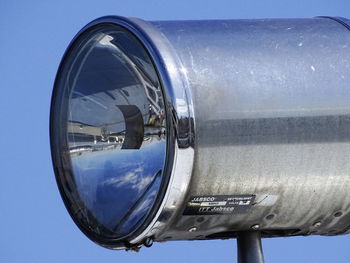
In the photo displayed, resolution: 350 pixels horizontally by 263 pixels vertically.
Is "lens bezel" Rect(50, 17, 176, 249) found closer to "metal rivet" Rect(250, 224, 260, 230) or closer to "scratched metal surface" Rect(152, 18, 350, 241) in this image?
"scratched metal surface" Rect(152, 18, 350, 241)

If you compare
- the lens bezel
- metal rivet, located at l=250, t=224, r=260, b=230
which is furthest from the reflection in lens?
metal rivet, located at l=250, t=224, r=260, b=230

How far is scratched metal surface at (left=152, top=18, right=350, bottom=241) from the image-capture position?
309 centimetres

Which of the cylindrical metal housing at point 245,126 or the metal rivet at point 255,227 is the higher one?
the cylindrical metal housing at point 245,126

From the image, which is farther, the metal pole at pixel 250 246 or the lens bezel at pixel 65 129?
the metal pole at pixel 250 246

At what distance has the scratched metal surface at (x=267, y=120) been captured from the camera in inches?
122

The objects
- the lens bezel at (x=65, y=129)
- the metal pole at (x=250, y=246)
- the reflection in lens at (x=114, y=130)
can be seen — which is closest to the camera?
the lens bezel at (x=65, y=129)

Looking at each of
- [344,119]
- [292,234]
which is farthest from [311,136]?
[292,234]

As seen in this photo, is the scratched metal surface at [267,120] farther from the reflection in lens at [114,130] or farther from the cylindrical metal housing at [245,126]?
the reflection in lens at [114,130]

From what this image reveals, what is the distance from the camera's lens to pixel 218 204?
3.15 metres

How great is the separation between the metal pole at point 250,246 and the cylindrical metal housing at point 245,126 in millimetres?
60

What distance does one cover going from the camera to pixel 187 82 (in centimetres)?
306

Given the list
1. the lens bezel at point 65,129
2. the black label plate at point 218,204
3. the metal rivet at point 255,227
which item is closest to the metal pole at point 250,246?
the metal rivet at point 255,227

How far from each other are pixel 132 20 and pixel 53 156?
49 centimetres

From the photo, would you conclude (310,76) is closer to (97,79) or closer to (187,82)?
(187,82)
